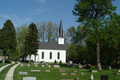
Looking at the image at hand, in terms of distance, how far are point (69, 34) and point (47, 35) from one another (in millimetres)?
9643

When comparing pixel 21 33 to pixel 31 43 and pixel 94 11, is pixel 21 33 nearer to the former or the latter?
pixel 31 43

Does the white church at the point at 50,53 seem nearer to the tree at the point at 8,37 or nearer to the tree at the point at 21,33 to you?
the tree at the point at 21,33

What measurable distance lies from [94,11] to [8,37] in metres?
21.5

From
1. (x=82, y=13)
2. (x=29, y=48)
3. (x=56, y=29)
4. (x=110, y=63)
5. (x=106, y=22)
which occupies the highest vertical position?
(x=56, y=29)

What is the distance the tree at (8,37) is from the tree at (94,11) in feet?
59.7

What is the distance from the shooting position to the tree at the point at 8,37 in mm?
33428

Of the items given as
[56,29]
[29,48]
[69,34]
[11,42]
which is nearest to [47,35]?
[56,29]

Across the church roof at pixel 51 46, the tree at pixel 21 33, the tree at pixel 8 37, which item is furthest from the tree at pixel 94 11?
the tree at pixel 21 33

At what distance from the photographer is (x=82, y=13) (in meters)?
23.7

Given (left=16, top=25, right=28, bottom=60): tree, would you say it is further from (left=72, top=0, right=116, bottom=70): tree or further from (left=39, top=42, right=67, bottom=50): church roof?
(left=72, top=0, right=116, bottom=70): tree

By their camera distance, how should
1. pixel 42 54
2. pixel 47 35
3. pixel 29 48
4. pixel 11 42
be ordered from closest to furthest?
1. pixel 11 42
2. pixel 29 48
3. pixel 42 54
4. pixel 47 35

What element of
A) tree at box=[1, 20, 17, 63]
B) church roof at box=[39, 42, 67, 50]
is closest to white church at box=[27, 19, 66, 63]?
church roof at box=[39, 42, 67, 50]

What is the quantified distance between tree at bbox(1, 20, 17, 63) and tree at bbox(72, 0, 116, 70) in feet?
59.7

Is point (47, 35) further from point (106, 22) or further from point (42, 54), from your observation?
point (106, 22)
